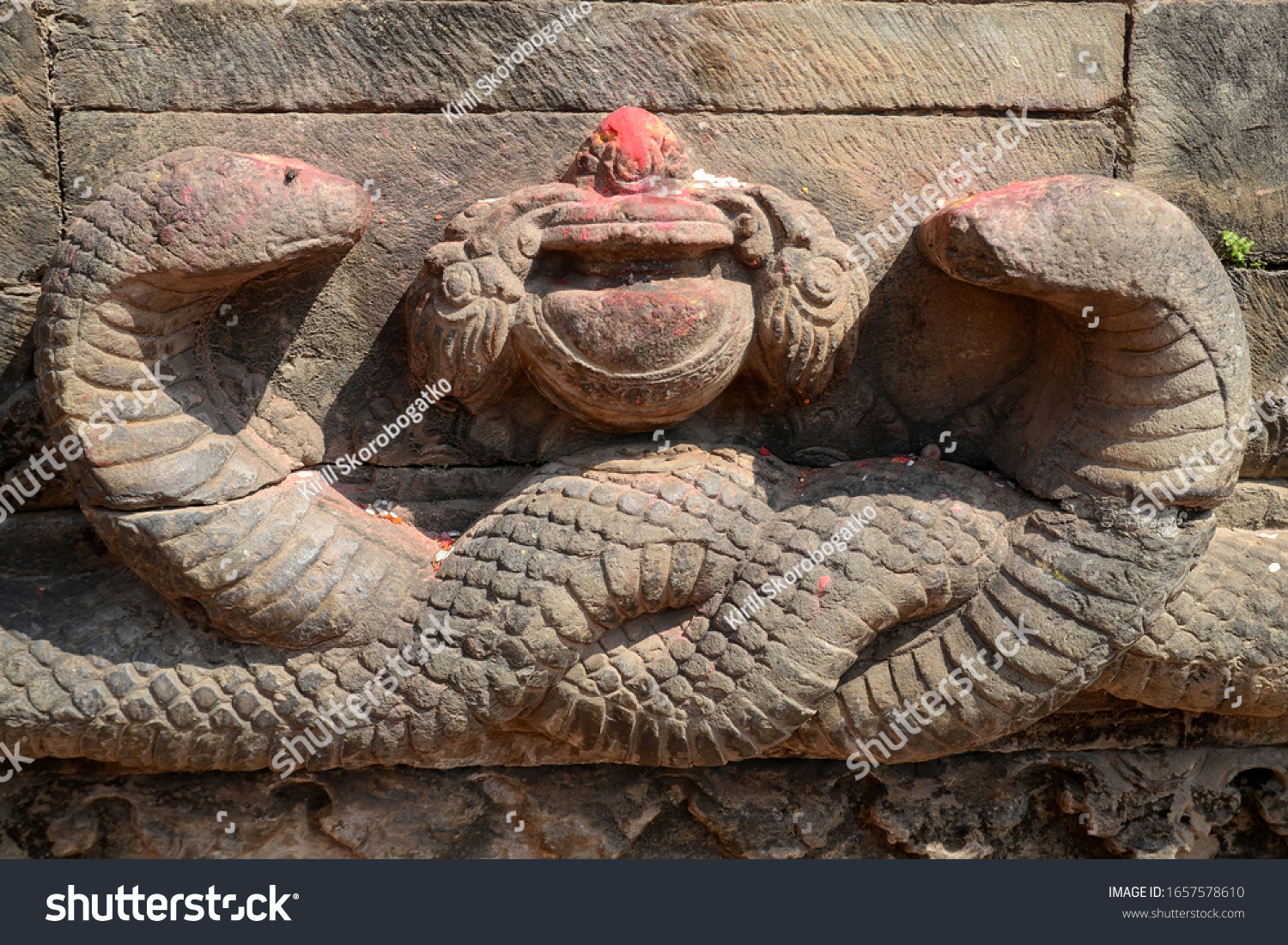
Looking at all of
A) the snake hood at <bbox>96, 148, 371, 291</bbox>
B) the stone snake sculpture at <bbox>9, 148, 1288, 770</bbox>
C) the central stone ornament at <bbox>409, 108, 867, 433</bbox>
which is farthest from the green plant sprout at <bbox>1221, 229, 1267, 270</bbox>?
the snake hood at <bbox>96, 148, 371, 291</bbox>

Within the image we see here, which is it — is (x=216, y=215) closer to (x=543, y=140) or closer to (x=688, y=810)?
(x=543, y=140)

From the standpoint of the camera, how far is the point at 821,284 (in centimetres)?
255

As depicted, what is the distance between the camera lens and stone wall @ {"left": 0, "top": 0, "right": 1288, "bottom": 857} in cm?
255

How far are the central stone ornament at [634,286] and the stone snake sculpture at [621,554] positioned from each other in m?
0.25

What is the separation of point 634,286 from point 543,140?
485 mm

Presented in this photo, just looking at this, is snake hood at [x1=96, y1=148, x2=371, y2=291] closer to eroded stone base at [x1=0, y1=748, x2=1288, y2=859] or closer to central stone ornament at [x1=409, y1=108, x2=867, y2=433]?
central stone ornament at [x1=409, y1=108, x2=867, y2=433]

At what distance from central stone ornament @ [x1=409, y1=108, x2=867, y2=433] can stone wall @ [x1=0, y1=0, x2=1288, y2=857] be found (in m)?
0.16

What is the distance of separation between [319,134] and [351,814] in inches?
70.8

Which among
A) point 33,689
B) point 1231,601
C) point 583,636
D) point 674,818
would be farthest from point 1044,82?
point 33,689

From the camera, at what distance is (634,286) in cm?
251

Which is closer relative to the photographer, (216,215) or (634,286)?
(216,215)

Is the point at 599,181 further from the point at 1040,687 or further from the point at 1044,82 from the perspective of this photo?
the point at 1040,687

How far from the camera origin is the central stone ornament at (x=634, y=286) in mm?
2465

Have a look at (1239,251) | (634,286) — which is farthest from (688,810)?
(1239,251)
